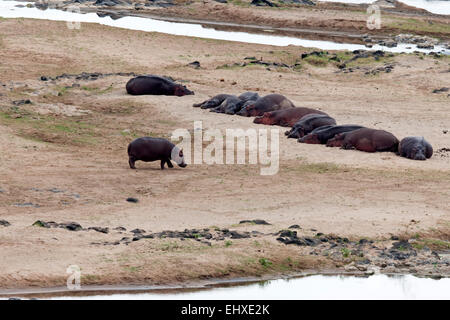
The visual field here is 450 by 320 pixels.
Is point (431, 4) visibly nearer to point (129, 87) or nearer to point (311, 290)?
point (129, 87)

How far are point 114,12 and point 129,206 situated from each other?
35799 mm

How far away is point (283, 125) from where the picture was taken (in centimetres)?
2264

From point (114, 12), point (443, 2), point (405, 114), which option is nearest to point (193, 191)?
point (405, 114)

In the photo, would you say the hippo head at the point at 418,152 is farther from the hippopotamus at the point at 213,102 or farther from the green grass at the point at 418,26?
the green grass at the point at 418,26

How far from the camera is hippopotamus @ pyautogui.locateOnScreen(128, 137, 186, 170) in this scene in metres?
18.0

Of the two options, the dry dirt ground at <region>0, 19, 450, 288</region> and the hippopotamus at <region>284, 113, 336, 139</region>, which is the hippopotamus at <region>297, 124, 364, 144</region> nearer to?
the dry dirt ground at <region>0, 19, 450, 288</region>

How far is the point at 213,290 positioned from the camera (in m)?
11.9

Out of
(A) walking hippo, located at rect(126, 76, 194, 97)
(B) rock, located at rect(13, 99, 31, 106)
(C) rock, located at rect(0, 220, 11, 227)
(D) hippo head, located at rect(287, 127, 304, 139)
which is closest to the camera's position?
(C) rock, located at rect(0, 220, 11, 227)

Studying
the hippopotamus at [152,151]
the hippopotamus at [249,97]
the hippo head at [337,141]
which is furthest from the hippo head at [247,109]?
the hippopotamus at [152,151]

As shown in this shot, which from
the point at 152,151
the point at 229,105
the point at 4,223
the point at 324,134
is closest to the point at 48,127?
the point at 152,151

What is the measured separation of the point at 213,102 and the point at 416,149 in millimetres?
6762

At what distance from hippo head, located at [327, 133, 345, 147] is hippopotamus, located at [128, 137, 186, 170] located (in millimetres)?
3777

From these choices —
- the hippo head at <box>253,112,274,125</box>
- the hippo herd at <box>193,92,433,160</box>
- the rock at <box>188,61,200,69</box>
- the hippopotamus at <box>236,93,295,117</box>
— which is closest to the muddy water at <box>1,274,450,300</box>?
the hippo herd at <box>193,92,433,160</box>

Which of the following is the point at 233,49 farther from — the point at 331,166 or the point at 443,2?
the point at 443,2
